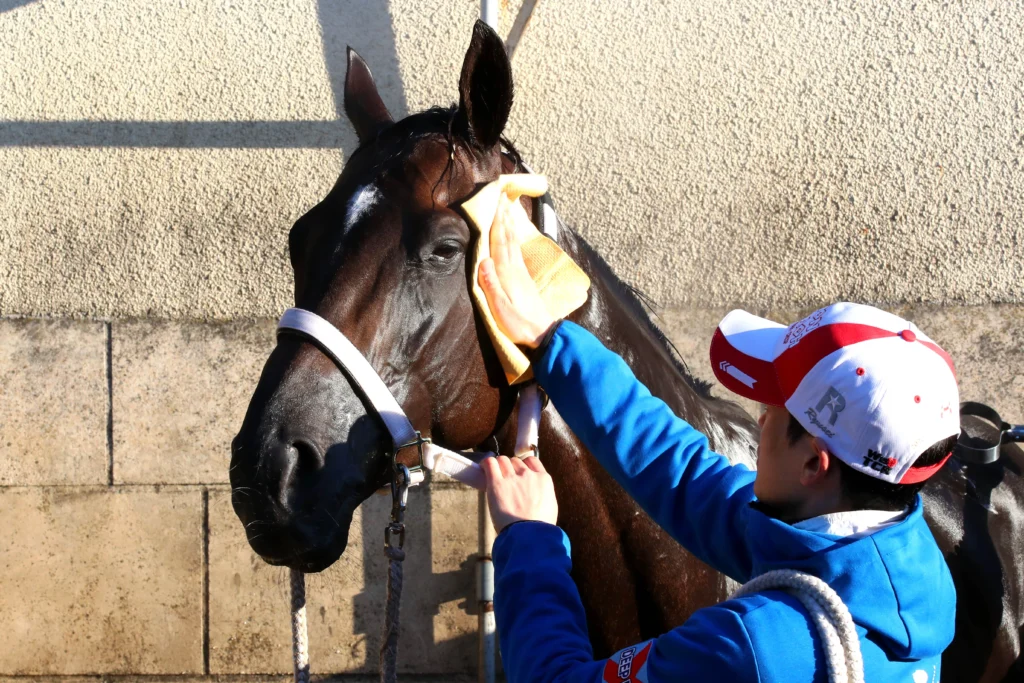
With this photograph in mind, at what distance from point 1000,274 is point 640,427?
111 inches

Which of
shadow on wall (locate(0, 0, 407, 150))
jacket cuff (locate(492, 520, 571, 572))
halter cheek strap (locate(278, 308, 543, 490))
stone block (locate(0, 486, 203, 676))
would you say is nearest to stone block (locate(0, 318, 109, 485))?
stone block (locate(0, 486, 203, 676))

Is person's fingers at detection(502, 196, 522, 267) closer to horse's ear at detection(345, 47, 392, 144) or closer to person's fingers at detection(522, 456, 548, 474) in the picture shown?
person's fingers at detection(522, 456, 548, 474)

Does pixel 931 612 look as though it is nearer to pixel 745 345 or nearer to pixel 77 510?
pixel 745 345

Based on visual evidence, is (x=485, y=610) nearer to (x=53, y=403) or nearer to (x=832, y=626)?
(x=53, y=403)

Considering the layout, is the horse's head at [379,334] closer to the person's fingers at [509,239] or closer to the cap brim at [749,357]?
the person's fingers at [509,239]

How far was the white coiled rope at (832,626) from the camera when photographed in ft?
2.79

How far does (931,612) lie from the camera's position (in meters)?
0.95

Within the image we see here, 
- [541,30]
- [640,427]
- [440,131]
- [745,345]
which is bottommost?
[640,427]

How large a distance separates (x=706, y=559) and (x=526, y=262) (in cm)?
67

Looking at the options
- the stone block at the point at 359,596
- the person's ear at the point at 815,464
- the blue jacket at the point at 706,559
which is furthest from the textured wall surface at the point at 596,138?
the person's ear at the point at 815,464

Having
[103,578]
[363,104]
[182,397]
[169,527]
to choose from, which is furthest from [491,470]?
[103,578]

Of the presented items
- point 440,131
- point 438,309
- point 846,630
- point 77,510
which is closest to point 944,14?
point 440,131

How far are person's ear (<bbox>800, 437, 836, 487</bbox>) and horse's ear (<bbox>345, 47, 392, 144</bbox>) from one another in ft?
4.26

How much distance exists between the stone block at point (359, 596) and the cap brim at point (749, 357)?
237 centimetres
